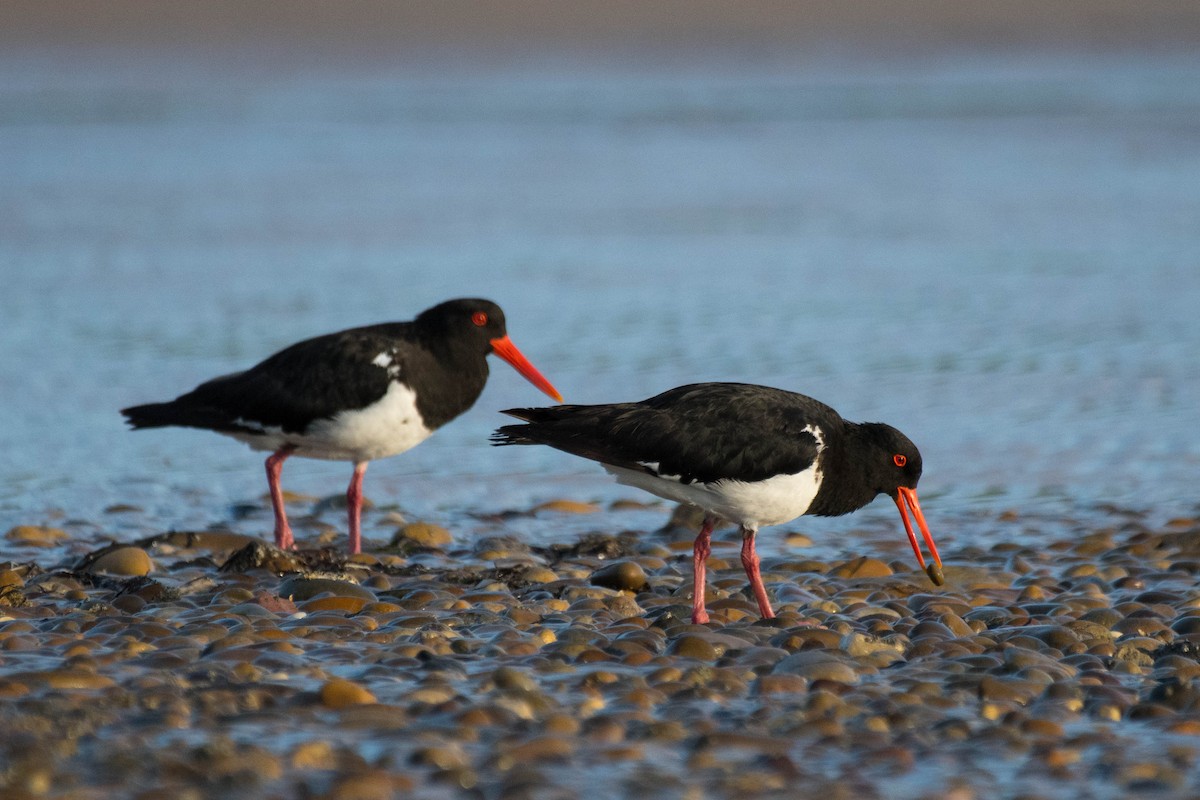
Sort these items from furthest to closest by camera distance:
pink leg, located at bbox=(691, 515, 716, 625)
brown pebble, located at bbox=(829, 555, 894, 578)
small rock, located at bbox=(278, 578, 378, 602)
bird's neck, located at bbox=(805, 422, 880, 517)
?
brown pebble, located at bbox=(829, 555, 894, 578) → bird's neck, located at bbox=(805, 422, 880, 517) → small rock, located at bbox=(278, 578, 378, 602) → pink leg, located at bbox=(691, 515, 716, 625)

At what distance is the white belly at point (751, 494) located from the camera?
6531 millimetres

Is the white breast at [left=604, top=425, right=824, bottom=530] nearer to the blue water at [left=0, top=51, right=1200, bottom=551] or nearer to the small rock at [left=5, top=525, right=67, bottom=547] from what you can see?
the blue water at [left=0, top=51, right=1200, bottom=551]

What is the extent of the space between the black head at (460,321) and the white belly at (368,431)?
1.62 ft

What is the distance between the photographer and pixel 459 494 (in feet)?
29.8

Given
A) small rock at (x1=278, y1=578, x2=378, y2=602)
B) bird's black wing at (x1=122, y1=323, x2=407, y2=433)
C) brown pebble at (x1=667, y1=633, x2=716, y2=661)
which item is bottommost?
brown pebble at (x1=667, y1=633, x2=716, y2=661)

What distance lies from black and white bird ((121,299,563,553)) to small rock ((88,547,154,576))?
871 mm

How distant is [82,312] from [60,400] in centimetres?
275

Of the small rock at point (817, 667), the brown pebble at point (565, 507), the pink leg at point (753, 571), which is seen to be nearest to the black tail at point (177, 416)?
the brown pebble at point (565, 507)

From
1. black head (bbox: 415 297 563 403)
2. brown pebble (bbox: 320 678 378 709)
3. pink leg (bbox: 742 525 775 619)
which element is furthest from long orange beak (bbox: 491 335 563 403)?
brown pebble (bbox: 320 678 378 709)

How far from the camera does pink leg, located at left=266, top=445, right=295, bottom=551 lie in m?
7.86

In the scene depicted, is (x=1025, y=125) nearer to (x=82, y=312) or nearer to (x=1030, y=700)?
(x=82, y=312)

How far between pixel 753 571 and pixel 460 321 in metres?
Result: 2.46

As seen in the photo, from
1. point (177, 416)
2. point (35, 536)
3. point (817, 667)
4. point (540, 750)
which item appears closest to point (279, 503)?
point (177, 416)

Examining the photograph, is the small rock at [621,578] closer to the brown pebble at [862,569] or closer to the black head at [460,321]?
the brown pebble at [862,569]
